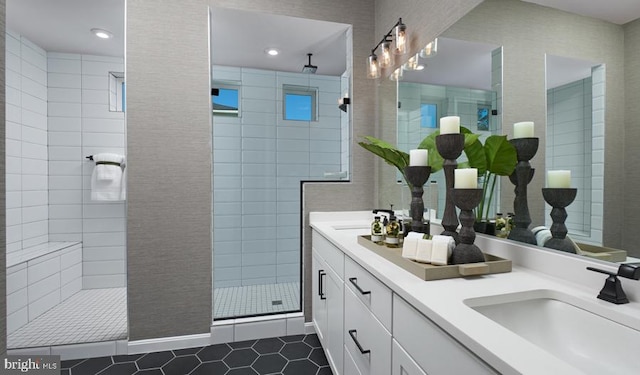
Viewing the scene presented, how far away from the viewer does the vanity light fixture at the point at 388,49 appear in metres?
1.78

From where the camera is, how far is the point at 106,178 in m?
2.84

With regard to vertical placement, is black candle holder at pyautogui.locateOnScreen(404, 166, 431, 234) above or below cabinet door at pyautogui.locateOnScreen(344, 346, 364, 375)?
above

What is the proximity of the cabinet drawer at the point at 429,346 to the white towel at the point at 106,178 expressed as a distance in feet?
9.85

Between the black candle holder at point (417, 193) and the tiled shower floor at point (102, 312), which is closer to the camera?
the black candle holder at point (417, 193)

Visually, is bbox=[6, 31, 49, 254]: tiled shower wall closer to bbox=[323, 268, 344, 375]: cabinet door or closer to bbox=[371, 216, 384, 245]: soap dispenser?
bbox=[323, 268, 344, 375]: cabinet door

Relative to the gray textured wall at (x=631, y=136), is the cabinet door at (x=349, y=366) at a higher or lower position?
lower

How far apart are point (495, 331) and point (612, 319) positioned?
1.07 ft

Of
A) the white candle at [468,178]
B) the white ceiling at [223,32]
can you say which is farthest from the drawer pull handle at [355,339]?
the white ceiling at [223,32]

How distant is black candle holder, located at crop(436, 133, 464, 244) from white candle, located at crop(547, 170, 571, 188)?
27cm

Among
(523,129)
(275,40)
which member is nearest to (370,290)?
(523,129)

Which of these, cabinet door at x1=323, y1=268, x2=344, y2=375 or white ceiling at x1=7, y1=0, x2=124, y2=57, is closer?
cabinet door at x1=323, y1=268, x2=344, y2=375

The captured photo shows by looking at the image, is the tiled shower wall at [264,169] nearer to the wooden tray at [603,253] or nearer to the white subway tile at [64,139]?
the white subway tile at [64,139]

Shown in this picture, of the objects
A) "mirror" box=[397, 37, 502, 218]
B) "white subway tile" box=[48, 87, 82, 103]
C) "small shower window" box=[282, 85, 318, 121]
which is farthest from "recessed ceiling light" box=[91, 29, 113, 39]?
"mirror" box=[397, 37, 502, 218]

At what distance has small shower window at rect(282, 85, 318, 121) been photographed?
10.5ft
